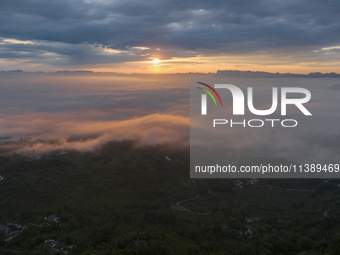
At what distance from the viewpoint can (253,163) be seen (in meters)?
62.5

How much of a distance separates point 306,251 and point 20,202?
3911cm

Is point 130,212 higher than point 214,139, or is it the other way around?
point 214,139

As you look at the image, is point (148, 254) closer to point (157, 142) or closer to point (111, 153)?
point (111, 153)

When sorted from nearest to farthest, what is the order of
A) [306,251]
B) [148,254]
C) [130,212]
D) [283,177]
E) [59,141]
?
[148,254] → [306,251] → [130,212] → [283,177] → [59,141]

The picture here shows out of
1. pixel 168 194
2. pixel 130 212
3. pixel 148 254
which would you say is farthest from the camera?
pixel 168 194

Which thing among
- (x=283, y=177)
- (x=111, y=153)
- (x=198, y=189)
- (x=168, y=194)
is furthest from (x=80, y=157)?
(x=283, y=177)

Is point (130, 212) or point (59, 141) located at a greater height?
point (59, 141)

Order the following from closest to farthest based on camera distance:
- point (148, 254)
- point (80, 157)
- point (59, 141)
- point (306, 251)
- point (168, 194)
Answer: point (148, 254) < point (306, 251) < point (168, 194) < point (80, 157) < point (59, 141)

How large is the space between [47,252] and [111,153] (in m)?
38.4

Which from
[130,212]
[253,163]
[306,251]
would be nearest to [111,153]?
[130,212]

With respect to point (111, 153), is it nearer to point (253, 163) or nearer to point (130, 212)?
point (130, 212)

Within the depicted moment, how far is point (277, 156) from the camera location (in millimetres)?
62594

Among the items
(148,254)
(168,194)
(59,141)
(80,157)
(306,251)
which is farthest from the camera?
(59,141)

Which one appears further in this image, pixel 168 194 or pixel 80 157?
pixel 80 157
